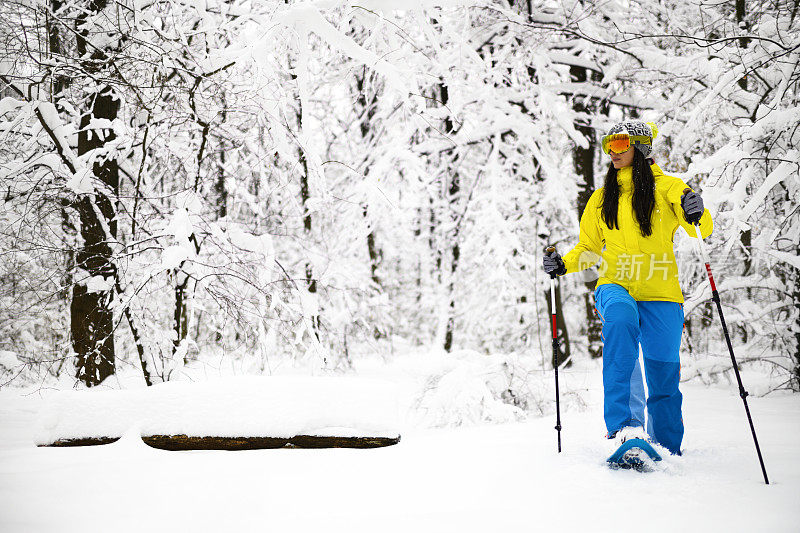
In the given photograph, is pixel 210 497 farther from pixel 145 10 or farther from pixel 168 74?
pixel 145 10

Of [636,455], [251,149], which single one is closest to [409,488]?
[636,455]

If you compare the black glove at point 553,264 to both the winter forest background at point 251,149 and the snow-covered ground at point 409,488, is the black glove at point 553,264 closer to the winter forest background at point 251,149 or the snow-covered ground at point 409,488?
the snow-covered ground at point 409,488

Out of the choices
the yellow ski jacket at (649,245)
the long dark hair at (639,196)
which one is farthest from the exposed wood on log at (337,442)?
the long dark hair at (639,196)

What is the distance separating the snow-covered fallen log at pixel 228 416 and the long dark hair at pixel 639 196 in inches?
71.0

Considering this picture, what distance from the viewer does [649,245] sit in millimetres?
3033

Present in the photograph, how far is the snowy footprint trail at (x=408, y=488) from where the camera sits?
6.77ft

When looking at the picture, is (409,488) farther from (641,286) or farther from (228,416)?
(641,286)

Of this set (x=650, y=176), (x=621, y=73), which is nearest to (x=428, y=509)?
(x=650, y=176)

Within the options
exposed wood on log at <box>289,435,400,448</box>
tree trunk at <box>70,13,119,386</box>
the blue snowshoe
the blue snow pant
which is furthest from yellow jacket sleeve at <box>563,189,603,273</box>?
tree trunk at <box>70,13,119,386</box>

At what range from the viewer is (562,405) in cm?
496

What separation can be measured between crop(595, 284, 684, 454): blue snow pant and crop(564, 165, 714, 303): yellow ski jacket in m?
0.08

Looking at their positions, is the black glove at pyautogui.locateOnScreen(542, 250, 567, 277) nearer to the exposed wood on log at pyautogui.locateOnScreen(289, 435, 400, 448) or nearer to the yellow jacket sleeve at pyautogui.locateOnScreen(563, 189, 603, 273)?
the yellow jacket sleeve at pyautogui.locateOnScreen(563, 189, 603, 273)

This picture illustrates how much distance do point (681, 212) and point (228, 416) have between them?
9.59 ft

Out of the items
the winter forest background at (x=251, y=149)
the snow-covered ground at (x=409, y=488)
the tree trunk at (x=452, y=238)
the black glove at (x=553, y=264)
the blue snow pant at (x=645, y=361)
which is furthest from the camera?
the tree trunk at (x=452, y=238)
